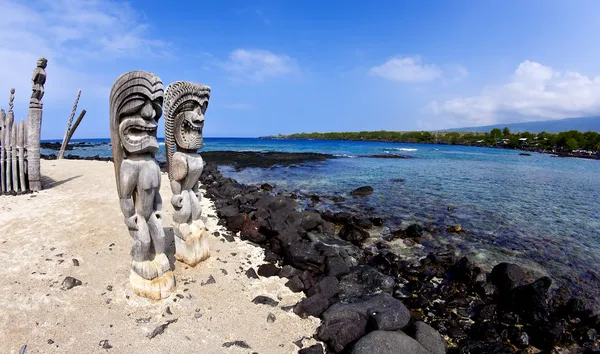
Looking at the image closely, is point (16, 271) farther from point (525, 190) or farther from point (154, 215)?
point (525, 190)

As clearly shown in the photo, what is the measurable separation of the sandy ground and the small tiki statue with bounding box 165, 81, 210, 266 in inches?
17.8

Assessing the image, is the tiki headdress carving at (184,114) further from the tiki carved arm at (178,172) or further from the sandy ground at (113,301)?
the sandy ground at (113,301)

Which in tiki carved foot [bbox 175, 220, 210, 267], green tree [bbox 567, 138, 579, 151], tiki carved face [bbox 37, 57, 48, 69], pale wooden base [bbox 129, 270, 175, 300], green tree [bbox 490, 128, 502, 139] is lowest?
pale wooden base [bbox 129, 270, 175, 300]

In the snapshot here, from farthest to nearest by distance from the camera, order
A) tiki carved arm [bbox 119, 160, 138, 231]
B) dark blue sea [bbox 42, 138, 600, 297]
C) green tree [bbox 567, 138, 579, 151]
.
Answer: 1. green tree [bbox 567, 138, 579, 151]
2. dark blue sea [bbox 42, 138, 600, 297]
3. tiki carved arm [bbox 119, 160, 138, 231]

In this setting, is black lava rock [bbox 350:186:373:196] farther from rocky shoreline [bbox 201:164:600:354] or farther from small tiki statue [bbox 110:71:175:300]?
small tiki statue [bbox 110:71:175:300]

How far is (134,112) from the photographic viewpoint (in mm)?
4176

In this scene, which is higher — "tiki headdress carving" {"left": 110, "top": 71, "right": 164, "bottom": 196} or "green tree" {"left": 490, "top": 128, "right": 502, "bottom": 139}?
"green tree" {"left": 490, "top": 128, "right": 502, "bottom": 139}

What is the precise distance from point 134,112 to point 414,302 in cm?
564

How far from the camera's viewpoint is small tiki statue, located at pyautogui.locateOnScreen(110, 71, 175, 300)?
411 cm

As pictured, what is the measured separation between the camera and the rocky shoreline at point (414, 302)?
4.25 meters

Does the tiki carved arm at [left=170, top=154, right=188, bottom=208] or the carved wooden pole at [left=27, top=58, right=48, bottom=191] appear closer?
the tiki carved arm at [left=170, top=154, right=188, bottom=208]

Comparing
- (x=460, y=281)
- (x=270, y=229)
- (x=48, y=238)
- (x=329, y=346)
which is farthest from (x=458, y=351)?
(x=48, y=238)

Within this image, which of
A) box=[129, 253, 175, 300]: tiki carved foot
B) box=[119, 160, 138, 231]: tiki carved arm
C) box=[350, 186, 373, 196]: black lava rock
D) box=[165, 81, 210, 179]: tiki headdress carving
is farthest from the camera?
box=[350, 186, 373, 196]: black lava rock

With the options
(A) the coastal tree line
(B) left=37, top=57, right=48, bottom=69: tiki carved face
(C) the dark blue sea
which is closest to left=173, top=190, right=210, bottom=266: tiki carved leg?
(C) the dark blue sea
